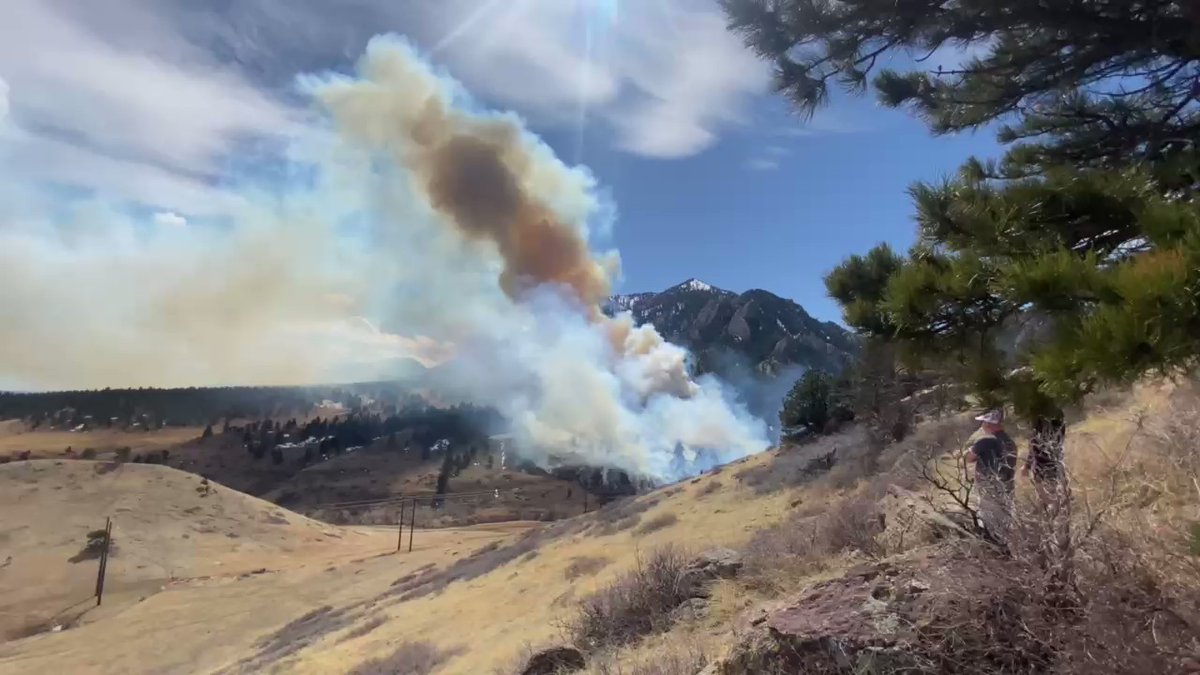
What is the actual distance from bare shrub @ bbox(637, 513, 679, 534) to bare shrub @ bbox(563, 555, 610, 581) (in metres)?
2.83

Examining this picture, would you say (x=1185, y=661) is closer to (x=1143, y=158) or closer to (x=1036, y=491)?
(x=1036, y=491)

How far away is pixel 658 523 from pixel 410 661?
846 cm

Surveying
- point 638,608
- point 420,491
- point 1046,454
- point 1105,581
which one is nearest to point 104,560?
point 638,608

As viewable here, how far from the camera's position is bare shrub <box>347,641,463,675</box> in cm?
1165

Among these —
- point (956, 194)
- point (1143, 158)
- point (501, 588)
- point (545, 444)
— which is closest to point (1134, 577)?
point (956, 194)

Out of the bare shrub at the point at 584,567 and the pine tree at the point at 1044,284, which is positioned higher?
the pine tree at the point at 1044,284

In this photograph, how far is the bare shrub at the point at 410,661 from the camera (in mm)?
11648

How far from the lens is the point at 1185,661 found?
2834 millimetres

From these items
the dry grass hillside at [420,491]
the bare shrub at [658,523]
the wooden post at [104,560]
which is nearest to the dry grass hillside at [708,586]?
the bare shrub at [658,523]

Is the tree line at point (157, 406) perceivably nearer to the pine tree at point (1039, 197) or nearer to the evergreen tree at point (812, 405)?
the evergreen tree at point (812, 405)

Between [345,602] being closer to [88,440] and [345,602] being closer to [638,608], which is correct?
[638,608]

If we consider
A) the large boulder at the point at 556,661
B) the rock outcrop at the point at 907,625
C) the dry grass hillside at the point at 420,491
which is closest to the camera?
the rock outcrop at the point at 907,625

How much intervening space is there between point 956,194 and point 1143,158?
4.24 feet

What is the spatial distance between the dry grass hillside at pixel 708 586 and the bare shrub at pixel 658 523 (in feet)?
0.38
